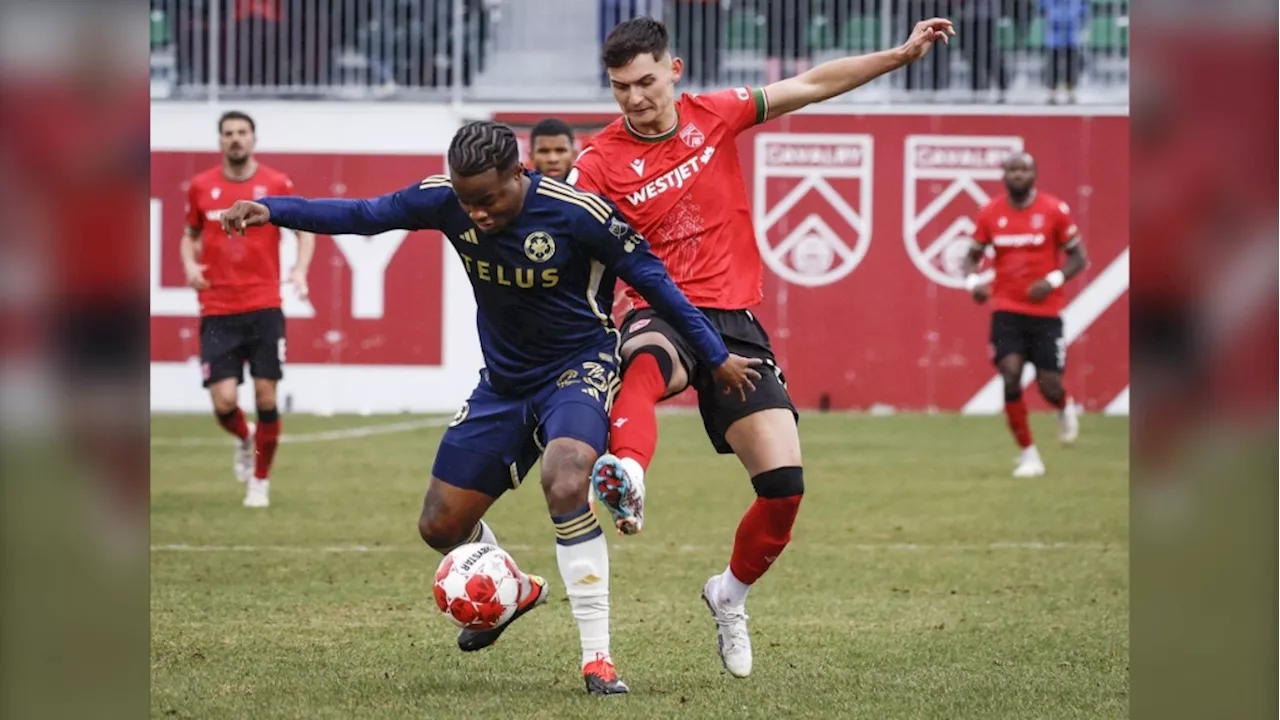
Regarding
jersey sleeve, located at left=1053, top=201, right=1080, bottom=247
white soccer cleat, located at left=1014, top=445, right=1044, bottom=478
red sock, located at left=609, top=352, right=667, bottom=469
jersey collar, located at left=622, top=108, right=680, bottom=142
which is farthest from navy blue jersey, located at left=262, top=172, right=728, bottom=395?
jersey sleeve, located at left=1053, top=201, right=1080, bottom=247

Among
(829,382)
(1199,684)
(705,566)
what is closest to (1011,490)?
(705,566)

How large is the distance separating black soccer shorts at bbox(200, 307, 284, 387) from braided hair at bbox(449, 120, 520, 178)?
742cm

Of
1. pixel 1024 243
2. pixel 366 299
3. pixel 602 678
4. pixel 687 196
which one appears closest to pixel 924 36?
pixel 687 196

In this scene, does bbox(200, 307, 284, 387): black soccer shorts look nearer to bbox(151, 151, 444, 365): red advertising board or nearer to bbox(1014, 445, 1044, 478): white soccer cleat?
bbox(1014, 445, 1044, 478): white soccer cleat

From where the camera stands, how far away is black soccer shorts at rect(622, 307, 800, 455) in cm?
625

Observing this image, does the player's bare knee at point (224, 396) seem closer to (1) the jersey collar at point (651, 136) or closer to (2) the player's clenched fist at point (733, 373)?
(1) the jersey collar at point (651, 136)

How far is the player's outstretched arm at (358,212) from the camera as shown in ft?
18.7

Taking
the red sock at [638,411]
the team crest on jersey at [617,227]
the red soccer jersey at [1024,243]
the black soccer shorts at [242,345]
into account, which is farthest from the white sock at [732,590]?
the red soccer jersey at [1024,243]

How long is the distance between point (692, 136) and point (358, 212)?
1.43 meters

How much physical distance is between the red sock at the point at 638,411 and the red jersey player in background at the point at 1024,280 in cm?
906

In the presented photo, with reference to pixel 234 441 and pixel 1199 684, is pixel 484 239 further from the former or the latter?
pixel 234 441

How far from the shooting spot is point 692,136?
21.4 feet

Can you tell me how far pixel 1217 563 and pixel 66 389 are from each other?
2.90ft

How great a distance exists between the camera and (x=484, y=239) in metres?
5.79
